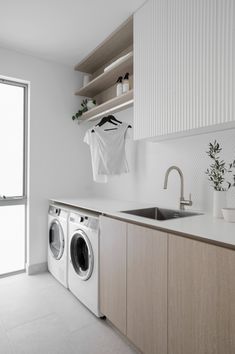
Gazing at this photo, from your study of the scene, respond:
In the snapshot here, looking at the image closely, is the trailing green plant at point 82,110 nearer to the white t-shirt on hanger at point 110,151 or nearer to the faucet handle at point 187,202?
the white t-shirt on hanger at point 110,151

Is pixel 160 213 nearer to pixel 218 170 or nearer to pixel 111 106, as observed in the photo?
pixel 218 170

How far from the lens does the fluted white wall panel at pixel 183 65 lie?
1.31 meters

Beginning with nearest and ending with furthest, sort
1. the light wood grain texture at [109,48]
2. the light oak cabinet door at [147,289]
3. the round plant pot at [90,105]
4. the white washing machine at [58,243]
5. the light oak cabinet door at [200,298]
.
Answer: the light oak cabinet door at [200,298] → the light oak cabinet door at [147,289] → the light wood grain texture at [109,48] → the white washing machine at [58,243] → the round plant pot at [90,105]

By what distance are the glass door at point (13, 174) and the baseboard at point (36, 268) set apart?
0.17 meters

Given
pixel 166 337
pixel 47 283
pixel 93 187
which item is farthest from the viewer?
pixel 93 187

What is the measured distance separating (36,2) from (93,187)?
2.16 metres

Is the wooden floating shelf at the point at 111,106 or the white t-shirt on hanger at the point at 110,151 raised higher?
the wooden floating shelf at the point at 111,106

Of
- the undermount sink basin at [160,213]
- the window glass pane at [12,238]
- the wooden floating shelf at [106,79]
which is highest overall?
the wooden floating shelf at [106,79]

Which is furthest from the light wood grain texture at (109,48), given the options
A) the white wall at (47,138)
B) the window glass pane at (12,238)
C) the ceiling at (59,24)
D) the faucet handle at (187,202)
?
the window glass pane at (12,238)

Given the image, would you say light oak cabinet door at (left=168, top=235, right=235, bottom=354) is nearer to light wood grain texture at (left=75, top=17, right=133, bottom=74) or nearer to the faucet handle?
the faucet handle

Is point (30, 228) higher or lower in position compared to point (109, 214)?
lower

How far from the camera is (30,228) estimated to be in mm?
2779

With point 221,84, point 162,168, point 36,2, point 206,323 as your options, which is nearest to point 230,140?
point 221,84

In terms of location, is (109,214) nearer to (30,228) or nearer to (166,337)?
(166,337)
